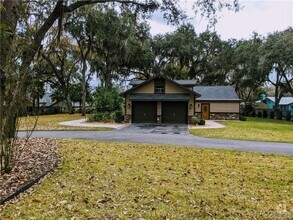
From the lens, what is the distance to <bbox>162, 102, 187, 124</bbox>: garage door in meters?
22.3

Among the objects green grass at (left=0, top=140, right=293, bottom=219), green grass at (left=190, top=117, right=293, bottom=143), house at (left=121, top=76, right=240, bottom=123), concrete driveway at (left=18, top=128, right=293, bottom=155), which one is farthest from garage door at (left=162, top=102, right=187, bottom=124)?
green grass at (left=0, top=140, right=293, bottom=219)

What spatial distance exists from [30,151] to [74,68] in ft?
101

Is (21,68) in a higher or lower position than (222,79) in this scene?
lower

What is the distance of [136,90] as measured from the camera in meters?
23.0

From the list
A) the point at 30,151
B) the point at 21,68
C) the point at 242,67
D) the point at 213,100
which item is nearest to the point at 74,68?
the point at 213,100

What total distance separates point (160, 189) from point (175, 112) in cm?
1778

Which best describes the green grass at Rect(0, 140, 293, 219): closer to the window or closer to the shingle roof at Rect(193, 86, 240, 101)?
the window

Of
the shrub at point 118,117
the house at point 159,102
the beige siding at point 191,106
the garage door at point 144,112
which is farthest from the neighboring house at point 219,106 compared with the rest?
the shrub at point 118,117

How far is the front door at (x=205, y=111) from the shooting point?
27.4 metres

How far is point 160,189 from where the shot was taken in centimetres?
482

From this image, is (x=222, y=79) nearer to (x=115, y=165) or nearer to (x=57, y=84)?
(x=57, y=84)

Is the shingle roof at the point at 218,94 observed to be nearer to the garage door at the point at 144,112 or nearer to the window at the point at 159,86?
the window at the point at 159,86

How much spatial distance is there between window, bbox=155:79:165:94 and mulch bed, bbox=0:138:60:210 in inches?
615

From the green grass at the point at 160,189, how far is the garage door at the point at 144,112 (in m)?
14.9
